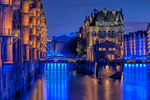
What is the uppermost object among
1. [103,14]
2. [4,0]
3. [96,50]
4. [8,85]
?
[103,14]

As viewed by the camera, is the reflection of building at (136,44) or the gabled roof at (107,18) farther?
the reflection of building at (136,44)

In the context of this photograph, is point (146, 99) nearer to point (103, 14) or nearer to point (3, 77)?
point (3, 77)

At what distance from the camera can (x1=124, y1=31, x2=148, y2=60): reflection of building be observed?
378ft

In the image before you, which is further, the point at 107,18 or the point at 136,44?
the point at 136,44

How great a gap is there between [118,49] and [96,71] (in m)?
17.4

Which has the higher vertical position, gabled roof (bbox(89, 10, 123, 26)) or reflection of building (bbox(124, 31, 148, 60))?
gabled roof (bbox(89, 10, 123, 26))

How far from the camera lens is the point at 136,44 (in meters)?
126

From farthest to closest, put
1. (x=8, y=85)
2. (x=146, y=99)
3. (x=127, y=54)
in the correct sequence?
(x=127, y=54) < (x=146, y=99) < (x=8, y=85)

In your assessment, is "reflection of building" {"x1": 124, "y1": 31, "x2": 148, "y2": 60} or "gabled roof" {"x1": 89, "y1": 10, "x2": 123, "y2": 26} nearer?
"gabled roof" {"x1": 89, "y1": 10, "x2": 123, "y2": 26}

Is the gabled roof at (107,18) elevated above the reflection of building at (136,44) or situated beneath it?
elevated above

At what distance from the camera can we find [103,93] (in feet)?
108

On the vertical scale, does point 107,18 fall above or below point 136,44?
above

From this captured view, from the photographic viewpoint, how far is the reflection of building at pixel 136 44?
11529 centimetres

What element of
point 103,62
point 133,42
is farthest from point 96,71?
point 133,42
